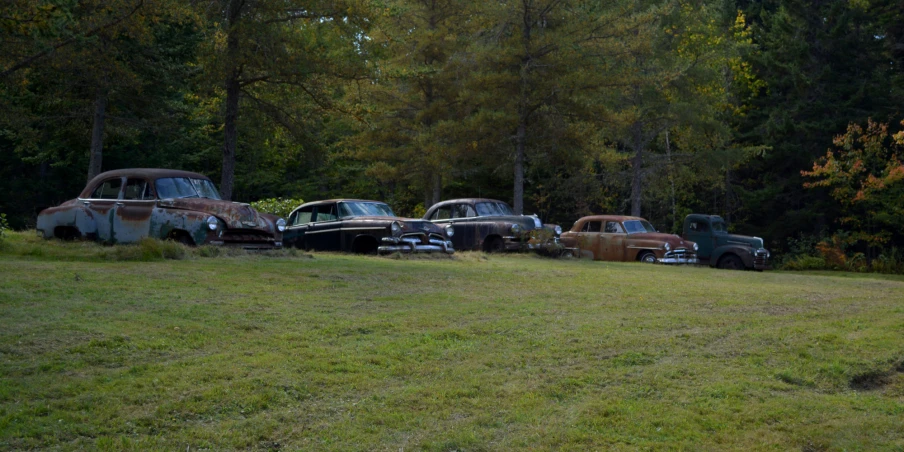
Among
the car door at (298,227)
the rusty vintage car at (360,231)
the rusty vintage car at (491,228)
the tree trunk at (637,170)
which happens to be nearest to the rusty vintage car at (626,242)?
the rusty vintage car at (491,228)

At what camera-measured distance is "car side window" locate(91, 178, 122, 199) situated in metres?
16.8

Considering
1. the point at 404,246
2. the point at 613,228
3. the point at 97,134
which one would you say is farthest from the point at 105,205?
the point at 613,228

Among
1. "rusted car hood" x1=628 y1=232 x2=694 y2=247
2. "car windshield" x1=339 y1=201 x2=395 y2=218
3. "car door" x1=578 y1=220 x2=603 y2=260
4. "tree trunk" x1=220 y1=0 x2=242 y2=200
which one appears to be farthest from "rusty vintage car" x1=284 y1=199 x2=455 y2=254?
"rusted car hood" x1=628 y1=232 x2=694 y2=247

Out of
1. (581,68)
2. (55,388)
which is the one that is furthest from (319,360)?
(581,68)

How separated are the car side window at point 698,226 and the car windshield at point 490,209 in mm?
6645

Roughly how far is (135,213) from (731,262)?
58.9 feet

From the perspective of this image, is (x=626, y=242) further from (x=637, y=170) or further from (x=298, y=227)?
(x=637, y=170)

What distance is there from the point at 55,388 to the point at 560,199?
37.3m

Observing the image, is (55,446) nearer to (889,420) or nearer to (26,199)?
(889,420)

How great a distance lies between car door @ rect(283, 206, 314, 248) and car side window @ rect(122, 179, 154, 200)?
506cm

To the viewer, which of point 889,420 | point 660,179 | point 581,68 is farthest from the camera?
point 660,179

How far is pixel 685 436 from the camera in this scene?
593 cm

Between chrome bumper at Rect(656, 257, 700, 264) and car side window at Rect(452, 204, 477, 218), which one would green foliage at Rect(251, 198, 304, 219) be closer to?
car side window at Rect(452, 204, 477, 218)

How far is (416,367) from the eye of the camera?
7281 millimetres
